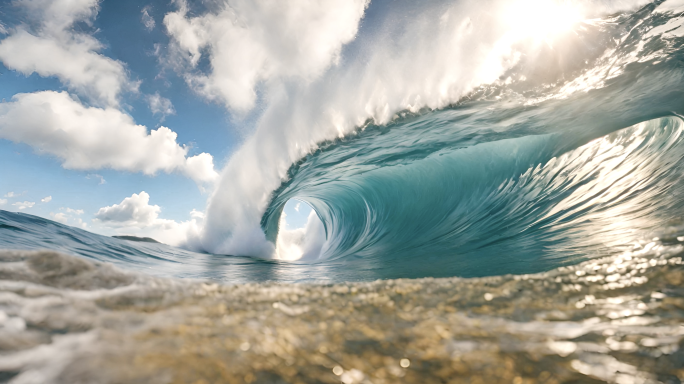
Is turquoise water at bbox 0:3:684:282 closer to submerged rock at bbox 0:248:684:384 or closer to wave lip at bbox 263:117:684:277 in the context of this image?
wave lip at bbox 263:117:684:277

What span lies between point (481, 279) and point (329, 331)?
63.0 inches

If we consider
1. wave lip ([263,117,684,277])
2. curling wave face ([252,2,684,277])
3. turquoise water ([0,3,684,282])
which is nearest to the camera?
wave lip ([263,117,684,277])

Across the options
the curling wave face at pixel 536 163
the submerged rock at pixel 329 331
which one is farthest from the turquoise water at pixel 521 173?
the submerged rock at pixel 329 331

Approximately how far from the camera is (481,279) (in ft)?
8.34

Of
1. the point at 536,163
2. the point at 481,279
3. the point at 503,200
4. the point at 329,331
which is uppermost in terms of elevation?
the point at 536,163

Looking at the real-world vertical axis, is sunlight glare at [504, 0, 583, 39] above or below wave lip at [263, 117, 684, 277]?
above

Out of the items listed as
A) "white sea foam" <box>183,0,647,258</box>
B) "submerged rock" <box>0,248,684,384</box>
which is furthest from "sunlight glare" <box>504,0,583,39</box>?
"submerged rock" <box>0,248,684,384</box>

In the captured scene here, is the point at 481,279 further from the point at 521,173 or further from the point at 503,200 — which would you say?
the point at 521,173

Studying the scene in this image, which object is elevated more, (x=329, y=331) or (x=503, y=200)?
(x=503, y=200)

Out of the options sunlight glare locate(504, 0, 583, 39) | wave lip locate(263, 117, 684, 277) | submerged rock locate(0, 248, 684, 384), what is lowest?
submerged rock locate(0, 248, 684, 384)

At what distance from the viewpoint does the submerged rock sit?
1084mm

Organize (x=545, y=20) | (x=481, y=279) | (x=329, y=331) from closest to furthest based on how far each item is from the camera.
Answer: (x=329, y=331), (x=481, y=279), (x=545, y=20)

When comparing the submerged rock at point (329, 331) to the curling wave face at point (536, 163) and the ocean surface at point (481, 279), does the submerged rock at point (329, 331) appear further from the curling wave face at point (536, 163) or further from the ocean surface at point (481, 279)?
the curling wave face at point (536, 163)

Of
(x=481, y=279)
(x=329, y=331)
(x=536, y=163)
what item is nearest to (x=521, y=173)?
(x=536, y=163)
